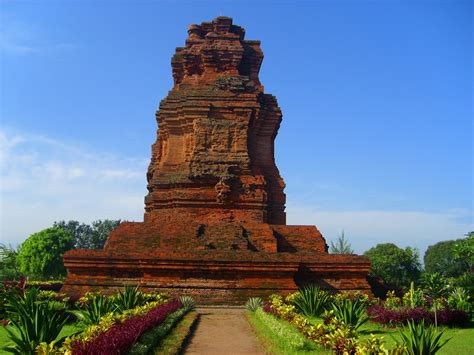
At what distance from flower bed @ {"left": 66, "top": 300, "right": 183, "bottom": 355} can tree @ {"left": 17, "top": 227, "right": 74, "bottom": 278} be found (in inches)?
1453

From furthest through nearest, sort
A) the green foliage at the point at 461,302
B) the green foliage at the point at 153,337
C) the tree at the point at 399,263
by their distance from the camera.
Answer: the tree at the point at 399,263, the green foliage at the point at 461,302, the green foliage at the point at 153,337

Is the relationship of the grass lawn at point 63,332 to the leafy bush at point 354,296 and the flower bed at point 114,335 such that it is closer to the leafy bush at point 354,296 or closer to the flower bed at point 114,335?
the flower bed at point 114,335

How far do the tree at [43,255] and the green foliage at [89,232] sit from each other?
2812 centimetres

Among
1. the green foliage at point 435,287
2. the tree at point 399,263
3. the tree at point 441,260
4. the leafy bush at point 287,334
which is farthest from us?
the tree at point 441,260

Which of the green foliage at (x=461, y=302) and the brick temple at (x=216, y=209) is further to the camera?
the brick temple at (x=216, y=209)

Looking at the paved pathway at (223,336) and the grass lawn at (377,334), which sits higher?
the grass lawn at (377,334)

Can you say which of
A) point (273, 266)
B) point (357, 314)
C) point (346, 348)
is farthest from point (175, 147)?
point (346, 348)

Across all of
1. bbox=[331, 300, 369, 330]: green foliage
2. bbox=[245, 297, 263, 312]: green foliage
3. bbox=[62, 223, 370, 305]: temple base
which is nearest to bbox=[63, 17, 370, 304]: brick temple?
bbox=[62, 223, 370, 305]: temple base

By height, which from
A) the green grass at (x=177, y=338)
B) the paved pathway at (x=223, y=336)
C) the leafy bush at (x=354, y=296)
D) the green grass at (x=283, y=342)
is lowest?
the paved pathway at (x=223, y=336)

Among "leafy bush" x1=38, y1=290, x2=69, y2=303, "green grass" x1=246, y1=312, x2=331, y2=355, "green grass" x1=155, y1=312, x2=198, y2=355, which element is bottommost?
"green grass" x1=155, y1=312, x2=198, y2=355

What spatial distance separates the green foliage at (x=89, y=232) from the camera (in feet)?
246

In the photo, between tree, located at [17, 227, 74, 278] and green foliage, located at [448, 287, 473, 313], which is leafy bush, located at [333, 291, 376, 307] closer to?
green foliage, located at [448, 287, 473, 313]

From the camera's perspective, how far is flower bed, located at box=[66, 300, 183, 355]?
567 cm

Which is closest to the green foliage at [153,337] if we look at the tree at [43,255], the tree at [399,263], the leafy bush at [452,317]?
the leafy bush at [452,317]
